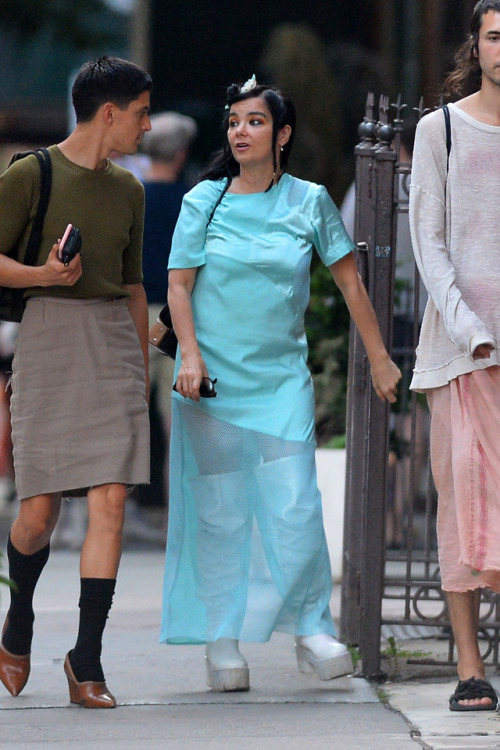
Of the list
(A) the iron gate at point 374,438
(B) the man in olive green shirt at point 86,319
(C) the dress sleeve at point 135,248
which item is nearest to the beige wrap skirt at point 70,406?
(B) the man in olive green shirt at point 86,319

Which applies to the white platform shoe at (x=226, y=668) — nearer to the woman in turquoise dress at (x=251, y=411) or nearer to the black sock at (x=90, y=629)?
the woman in turquoise dress at (x=251, y=411)

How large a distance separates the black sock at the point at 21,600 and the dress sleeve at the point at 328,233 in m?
1.28

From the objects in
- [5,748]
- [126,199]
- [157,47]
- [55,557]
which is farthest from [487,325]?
[157,47]

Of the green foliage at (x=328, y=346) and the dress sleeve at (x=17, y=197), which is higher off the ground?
the dress sleeve at (x=17, y=197)

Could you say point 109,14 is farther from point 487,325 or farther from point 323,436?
point 487,325

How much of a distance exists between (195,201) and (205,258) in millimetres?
186

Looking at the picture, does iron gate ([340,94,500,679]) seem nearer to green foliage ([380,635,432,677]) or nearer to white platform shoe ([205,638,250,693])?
green foliage ([380,635,432,677])

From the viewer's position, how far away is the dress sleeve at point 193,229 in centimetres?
514

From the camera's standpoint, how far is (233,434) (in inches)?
205

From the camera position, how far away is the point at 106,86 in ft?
16.4

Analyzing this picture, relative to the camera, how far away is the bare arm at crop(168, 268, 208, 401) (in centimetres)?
500

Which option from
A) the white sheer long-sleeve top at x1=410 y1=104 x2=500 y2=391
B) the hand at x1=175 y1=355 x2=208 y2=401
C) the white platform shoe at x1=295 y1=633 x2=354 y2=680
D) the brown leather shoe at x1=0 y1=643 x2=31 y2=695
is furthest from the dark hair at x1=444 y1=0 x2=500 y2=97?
the brown leather shoe at x1=0 y1=643 x2=31 y2=695

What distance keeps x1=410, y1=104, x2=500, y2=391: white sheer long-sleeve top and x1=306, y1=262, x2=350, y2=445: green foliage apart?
306 centimetres

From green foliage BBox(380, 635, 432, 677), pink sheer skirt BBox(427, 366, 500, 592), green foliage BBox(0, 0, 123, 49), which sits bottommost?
green foliage BBox(380, 635, 432, 677)
